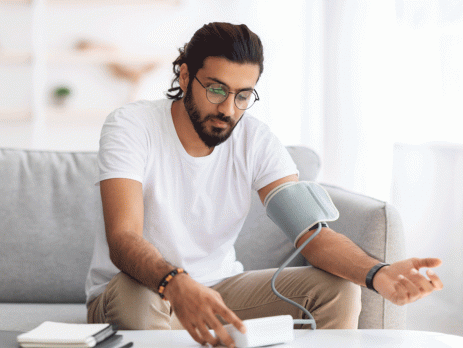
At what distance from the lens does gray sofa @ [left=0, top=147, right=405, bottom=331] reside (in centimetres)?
159

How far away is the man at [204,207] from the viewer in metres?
1.05

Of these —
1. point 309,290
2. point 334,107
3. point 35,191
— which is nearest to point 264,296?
point 309,290

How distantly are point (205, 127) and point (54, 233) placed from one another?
643 mm

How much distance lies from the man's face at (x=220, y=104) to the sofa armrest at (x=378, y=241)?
422mm

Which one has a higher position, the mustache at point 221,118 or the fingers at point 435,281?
the mustache at point 221,118

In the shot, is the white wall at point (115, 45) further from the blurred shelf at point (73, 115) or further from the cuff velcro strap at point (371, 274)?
the cuff velcro strap at point (371, 274)

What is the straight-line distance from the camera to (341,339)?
90 centimetres

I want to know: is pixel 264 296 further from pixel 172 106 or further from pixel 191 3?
pixel 191 3

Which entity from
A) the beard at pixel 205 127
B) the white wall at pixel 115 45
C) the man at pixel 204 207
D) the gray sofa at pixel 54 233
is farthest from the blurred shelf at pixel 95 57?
the beard at pixel 205 127

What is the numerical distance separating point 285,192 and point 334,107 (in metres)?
2.24

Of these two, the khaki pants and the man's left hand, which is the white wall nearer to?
the khaki pants

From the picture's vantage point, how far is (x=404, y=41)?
8.33 feet

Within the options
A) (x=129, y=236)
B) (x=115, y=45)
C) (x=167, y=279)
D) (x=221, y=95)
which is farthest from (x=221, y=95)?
(x=115, y=45)

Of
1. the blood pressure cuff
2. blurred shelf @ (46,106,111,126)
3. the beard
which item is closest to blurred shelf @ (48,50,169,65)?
blurred shelf @ (46,106,111,126)
